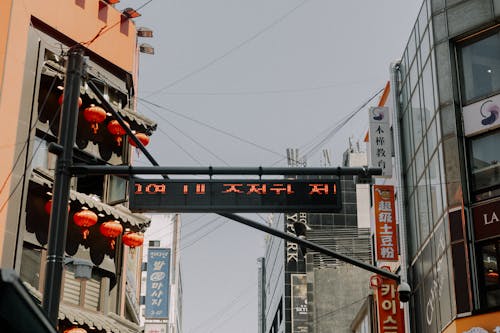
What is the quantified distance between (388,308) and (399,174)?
17.0 feet

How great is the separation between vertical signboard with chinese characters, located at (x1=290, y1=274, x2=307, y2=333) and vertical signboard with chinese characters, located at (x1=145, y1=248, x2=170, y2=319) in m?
12.7

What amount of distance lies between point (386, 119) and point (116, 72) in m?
11.0

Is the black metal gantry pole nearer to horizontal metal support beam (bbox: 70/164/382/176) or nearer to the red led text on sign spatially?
horizontal metal support beam (bbox: 70/164/382/176)

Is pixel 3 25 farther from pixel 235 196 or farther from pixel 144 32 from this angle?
pixel 235 196

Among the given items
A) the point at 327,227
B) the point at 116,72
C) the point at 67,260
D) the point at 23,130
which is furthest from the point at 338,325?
the point at 67,260

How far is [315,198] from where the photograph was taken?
14133mm

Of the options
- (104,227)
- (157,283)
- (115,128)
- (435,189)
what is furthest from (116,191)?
(157,283)

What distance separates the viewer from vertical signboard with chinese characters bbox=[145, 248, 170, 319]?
77938 millimetres

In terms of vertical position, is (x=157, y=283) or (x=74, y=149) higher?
(x=74, y=149)

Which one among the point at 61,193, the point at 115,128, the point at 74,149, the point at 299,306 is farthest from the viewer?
the point at 299,306

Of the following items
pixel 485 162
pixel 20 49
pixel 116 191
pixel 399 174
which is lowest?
pixel 116 191

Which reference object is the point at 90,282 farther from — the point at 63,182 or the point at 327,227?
the point at 327,227

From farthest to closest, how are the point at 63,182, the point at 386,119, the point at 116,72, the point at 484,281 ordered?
the point at 386,119
the point at 116,72
the point at 484,281
the point at 63,182

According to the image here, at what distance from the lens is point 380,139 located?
3297 centimetres
